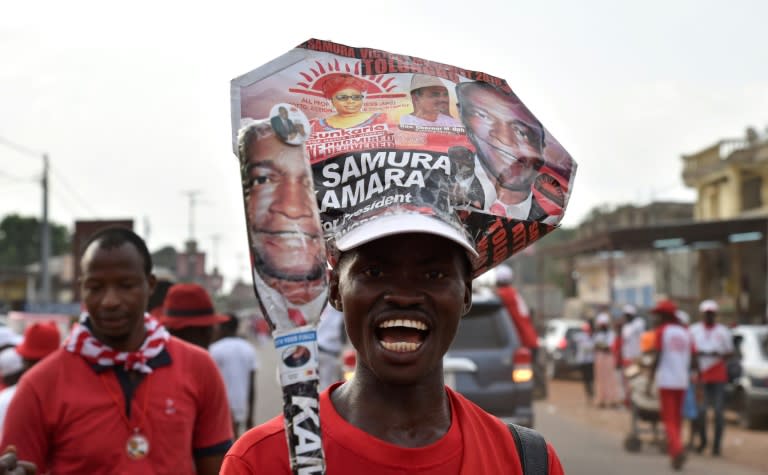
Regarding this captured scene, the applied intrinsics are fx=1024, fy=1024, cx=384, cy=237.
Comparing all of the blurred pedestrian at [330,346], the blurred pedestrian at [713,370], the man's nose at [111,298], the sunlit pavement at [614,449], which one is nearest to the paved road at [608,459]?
the sunlit pavement at [614,449]

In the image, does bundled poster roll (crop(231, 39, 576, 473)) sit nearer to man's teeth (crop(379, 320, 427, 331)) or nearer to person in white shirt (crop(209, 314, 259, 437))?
man's teeth (crop(379, 320, 427, 331))

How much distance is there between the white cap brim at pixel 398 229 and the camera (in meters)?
1.93

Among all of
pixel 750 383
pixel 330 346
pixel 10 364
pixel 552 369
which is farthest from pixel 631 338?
pixel 10 364

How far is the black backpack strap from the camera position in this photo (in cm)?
212

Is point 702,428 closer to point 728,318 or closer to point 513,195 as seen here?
point 513,195

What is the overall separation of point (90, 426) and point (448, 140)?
2.07 m

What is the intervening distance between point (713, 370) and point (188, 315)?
8797 millimetres

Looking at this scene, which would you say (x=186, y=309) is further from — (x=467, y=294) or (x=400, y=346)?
(x=400, y=346)

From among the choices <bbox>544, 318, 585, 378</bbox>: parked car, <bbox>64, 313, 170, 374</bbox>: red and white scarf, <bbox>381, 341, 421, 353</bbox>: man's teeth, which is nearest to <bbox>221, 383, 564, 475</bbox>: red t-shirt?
<bbox>381, 341, 421, 353</bbox>: man's teeth

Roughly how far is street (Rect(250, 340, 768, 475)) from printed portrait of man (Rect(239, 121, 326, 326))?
9623mm

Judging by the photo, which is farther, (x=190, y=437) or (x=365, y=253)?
(x=190, y=437)

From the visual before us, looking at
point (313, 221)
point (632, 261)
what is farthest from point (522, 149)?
point (632, 261)

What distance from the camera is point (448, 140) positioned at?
7.23 feet

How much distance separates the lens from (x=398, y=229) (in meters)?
1.93
